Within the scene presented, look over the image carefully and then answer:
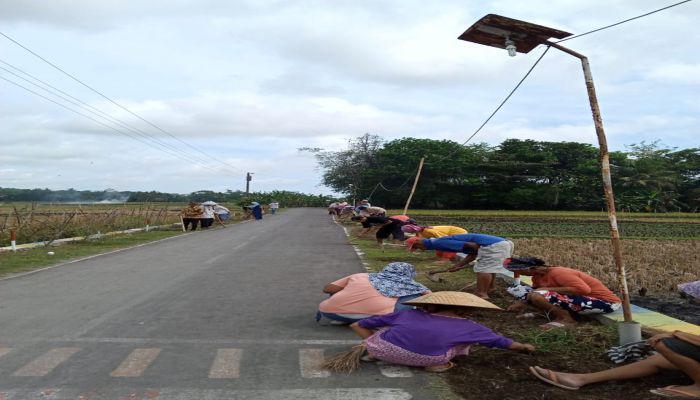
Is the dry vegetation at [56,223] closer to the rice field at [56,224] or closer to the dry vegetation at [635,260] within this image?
the rice field at [56,224]

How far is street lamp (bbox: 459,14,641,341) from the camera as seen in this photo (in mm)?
5812

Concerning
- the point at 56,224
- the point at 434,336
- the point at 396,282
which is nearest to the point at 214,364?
the point at 434,336

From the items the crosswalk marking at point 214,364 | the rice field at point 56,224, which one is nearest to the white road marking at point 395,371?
the crosswalk marking at point 214,364

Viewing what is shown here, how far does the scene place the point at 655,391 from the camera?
449 centimetres

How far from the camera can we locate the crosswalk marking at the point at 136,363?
4969mm

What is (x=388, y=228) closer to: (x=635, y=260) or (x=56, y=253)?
(x=635, y=260)

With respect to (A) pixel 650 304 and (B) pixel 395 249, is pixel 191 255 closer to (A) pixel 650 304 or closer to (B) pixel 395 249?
(B) pixel 395 249

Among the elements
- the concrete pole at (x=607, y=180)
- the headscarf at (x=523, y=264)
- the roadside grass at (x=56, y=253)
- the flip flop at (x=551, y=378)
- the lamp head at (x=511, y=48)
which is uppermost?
the lamp head at (x=511, y=48)

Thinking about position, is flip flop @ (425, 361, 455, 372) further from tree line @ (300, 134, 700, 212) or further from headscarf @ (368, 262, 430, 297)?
tree line @ (300, 134, 700, 212)

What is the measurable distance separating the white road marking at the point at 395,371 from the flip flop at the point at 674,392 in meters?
1.98

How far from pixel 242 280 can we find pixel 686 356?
8.09 metres

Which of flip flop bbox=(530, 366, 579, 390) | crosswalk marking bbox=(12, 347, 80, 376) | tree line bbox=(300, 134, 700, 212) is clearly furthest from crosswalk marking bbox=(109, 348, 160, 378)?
tree line bbox=(300, 134, 700, 212)

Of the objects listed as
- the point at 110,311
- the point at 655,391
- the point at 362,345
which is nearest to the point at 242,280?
the point at 110,311

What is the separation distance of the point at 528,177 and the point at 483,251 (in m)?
63.7
